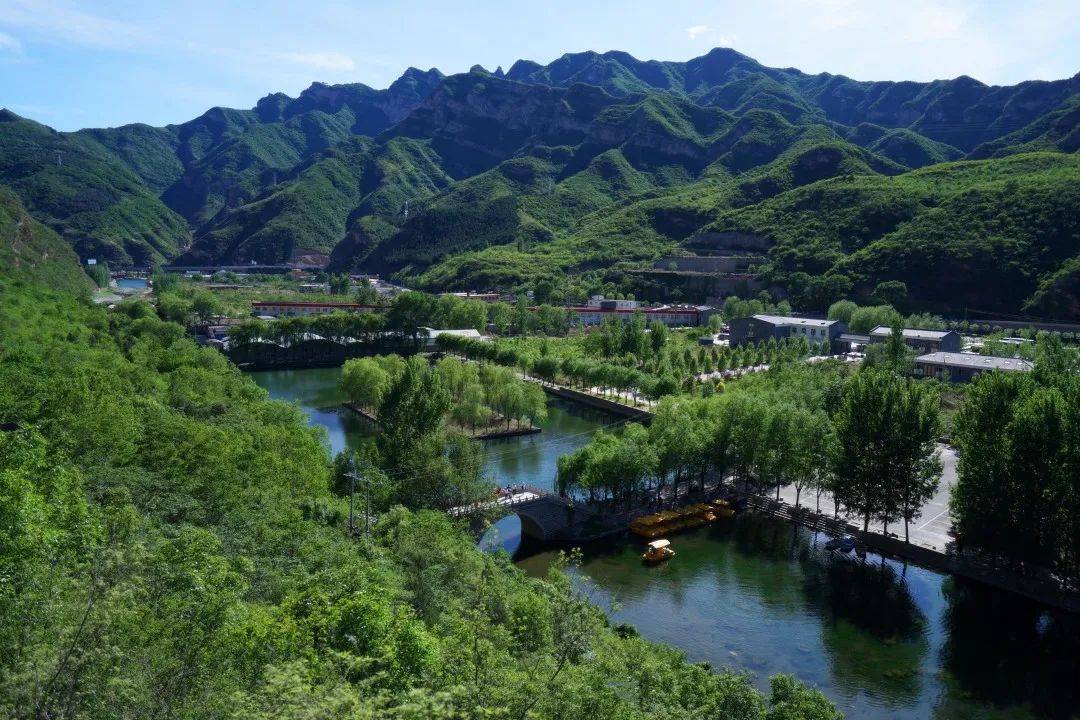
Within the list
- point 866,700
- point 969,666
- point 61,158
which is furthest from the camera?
point 61,158

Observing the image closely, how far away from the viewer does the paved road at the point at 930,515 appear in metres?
28.6

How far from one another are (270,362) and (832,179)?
93.8 meters

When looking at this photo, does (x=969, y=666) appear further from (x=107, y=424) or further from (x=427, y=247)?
(x=427, y=247)

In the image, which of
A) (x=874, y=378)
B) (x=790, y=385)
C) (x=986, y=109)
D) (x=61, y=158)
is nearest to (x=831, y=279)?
(x=790, y=385)

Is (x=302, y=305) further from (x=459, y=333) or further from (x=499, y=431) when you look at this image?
(x=499, y=431)

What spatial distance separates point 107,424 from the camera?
21016mm

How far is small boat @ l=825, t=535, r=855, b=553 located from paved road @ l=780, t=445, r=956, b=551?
184 centimetres

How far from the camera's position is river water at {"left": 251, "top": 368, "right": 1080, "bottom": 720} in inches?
800

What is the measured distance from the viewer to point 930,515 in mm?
31406

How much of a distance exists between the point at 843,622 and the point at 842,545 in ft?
17.6

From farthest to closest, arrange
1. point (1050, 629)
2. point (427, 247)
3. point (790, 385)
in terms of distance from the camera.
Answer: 1. point (427, 247)
2. point (790, 385)
3. point (1050, 629)

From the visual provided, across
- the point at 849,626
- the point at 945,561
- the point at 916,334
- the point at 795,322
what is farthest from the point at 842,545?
the point at 795,322

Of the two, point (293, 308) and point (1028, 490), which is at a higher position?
point (293, 308)

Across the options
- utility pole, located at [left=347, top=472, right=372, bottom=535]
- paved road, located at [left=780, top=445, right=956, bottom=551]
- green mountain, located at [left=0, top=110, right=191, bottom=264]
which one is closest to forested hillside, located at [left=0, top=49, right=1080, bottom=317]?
green mountain, located at [left=0, top=110, right=191, bottom=264]
